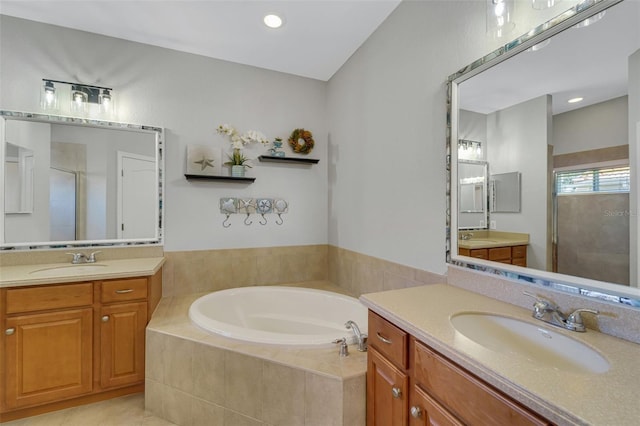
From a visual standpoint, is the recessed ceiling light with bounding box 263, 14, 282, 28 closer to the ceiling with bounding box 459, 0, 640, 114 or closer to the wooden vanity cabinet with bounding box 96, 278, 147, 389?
the ceiling with bounding box 459, 0, 640, 114

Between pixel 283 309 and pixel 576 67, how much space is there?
2.50 meters

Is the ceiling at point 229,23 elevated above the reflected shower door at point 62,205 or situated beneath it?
elevated above

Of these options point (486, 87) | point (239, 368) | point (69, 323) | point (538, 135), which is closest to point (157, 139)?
point (69, 323)

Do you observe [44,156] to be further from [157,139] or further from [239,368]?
[239,368]

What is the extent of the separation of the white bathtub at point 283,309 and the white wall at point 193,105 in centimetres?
53

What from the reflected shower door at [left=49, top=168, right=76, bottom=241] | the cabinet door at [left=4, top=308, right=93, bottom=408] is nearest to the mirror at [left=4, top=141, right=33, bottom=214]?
the reflected shower door at [left=49, top=168, right=76, bottom=241]

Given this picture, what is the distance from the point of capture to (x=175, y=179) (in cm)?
255

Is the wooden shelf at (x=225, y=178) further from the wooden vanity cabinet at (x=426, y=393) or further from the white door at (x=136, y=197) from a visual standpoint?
the wooden vanity cabinet at (x=426, y=393)

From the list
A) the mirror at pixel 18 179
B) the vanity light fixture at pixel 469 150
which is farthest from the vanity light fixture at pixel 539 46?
the mirror at pixel 18 179

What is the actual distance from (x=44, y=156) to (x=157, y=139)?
81 centimetres

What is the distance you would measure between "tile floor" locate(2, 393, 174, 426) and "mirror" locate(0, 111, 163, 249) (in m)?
1.18

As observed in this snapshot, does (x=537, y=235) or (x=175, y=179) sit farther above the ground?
(x=175, y=179)

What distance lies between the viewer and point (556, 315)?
3.30 feet

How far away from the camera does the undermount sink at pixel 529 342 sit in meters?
0.87
